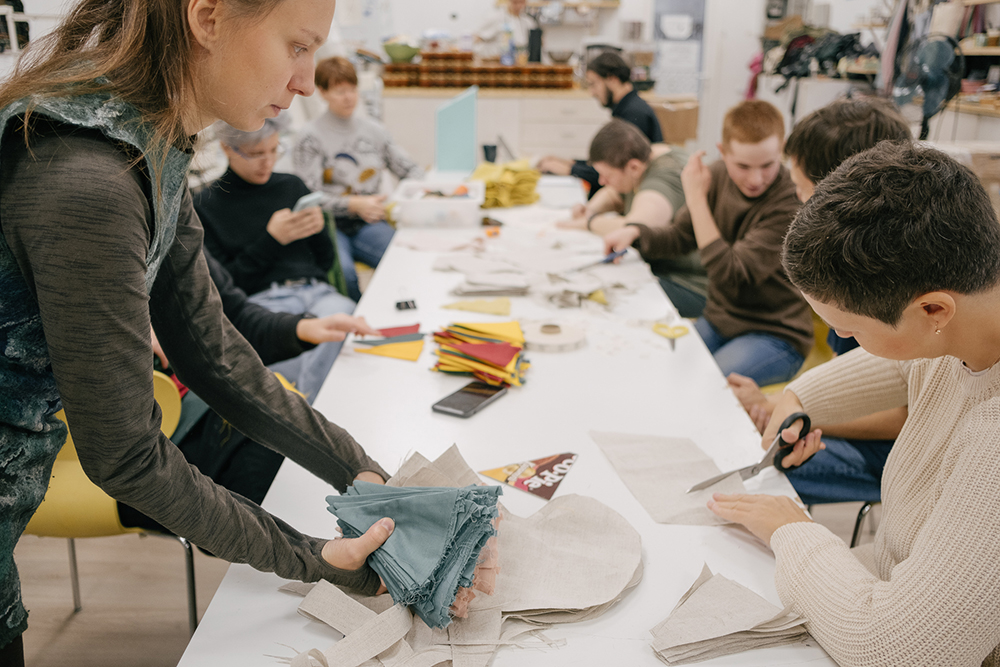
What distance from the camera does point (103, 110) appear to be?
73 centimetres

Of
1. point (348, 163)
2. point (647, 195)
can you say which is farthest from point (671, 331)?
point (348, 163)

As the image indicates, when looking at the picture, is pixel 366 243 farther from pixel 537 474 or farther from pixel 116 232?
pixel 116 232

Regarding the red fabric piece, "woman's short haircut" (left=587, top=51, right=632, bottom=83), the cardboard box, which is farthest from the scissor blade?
the cardboard box

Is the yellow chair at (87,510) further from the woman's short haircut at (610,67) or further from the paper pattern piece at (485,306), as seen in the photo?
the woman's short haircut at (610,67)

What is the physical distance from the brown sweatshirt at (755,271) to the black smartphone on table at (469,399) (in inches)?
41.1

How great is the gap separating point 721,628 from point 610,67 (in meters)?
4.01

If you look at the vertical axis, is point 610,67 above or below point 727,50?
above

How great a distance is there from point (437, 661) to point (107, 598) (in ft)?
5.23

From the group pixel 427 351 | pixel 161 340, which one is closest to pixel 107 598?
pixel 427 351

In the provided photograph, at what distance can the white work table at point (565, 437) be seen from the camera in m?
0.88

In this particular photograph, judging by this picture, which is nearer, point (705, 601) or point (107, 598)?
point (705, 601)

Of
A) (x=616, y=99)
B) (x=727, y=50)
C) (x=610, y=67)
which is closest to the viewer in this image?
(x=610, y=67)

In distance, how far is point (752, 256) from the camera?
2.25m

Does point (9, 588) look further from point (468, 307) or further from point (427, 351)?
point (468, 307)
